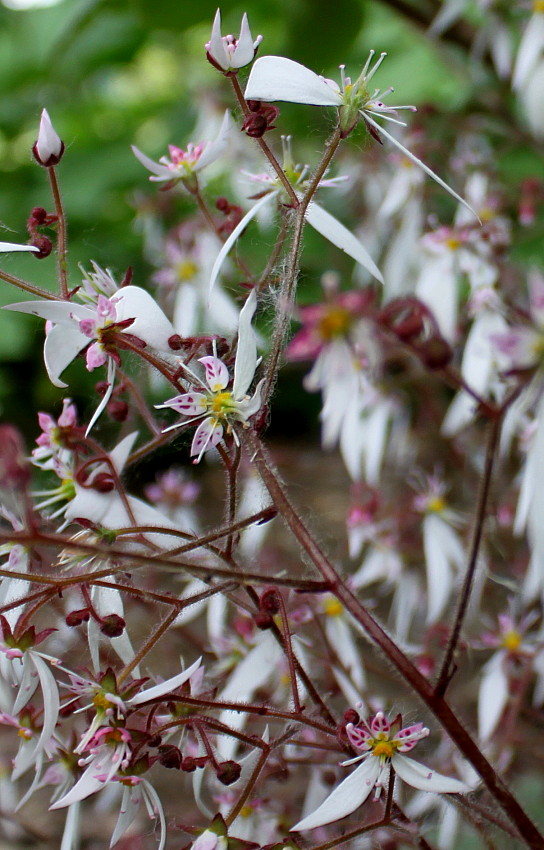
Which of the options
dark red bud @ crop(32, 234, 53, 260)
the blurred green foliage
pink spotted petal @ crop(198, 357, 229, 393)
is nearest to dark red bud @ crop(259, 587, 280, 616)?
pink spotted petal @ crop(198, 357, 229, 393)

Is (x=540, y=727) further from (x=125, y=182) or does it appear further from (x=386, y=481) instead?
(x=125, y=182)

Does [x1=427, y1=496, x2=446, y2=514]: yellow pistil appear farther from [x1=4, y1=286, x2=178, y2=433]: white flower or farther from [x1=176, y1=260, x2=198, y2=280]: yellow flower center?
[x1=4, y1=286, x2=178, y2=433]: white flower

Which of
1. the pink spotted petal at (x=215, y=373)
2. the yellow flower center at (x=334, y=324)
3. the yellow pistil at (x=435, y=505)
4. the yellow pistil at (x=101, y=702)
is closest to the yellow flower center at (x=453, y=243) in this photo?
the yellow flower center at (x=334, y=324)

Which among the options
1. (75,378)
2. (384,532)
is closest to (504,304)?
(384,532)

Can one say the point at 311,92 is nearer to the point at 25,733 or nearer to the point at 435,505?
the point at 25,733

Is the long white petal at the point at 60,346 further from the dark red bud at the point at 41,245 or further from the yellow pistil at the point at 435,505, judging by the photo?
the yellow pistil at the point at 435,505

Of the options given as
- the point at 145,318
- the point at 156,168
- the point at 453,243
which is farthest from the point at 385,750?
the point at 453,243
